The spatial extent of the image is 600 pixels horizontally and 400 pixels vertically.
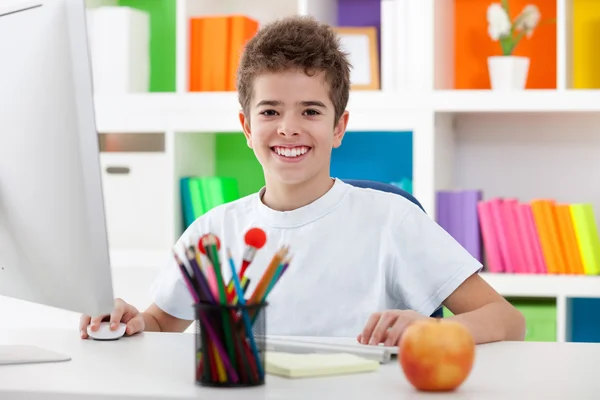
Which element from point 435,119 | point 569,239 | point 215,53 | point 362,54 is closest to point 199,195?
point 215,53

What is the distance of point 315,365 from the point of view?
112 cm

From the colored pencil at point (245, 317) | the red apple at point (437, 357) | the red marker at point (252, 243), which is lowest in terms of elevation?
the red apple at point (437, 357)

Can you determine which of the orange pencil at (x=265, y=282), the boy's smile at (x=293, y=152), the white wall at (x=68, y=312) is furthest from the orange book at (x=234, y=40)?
the orange pencil at (x=265, y=282)

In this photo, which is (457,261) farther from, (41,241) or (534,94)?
(534,94)

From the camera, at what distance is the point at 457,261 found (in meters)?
1.64

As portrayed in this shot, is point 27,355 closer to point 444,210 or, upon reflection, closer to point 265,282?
point 265,282

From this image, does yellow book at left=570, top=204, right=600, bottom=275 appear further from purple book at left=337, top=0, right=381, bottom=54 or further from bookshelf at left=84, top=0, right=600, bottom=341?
purple book at left=337, top=0, right=381, bottom=54

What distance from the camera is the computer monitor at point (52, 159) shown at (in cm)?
106

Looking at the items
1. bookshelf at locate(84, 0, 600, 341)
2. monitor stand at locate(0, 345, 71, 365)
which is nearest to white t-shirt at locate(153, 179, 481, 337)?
monitor stand at locate(0, 345, 71, 365)

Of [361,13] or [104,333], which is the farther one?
[361,13]

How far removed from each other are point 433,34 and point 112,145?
3.96ft

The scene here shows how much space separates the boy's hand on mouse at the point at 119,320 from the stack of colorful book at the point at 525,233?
5.26 ft

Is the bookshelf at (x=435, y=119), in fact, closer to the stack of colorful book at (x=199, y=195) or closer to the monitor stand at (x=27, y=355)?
the stack of colorful book at (x=199, y=195)

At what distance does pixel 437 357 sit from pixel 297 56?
885 millimetres
